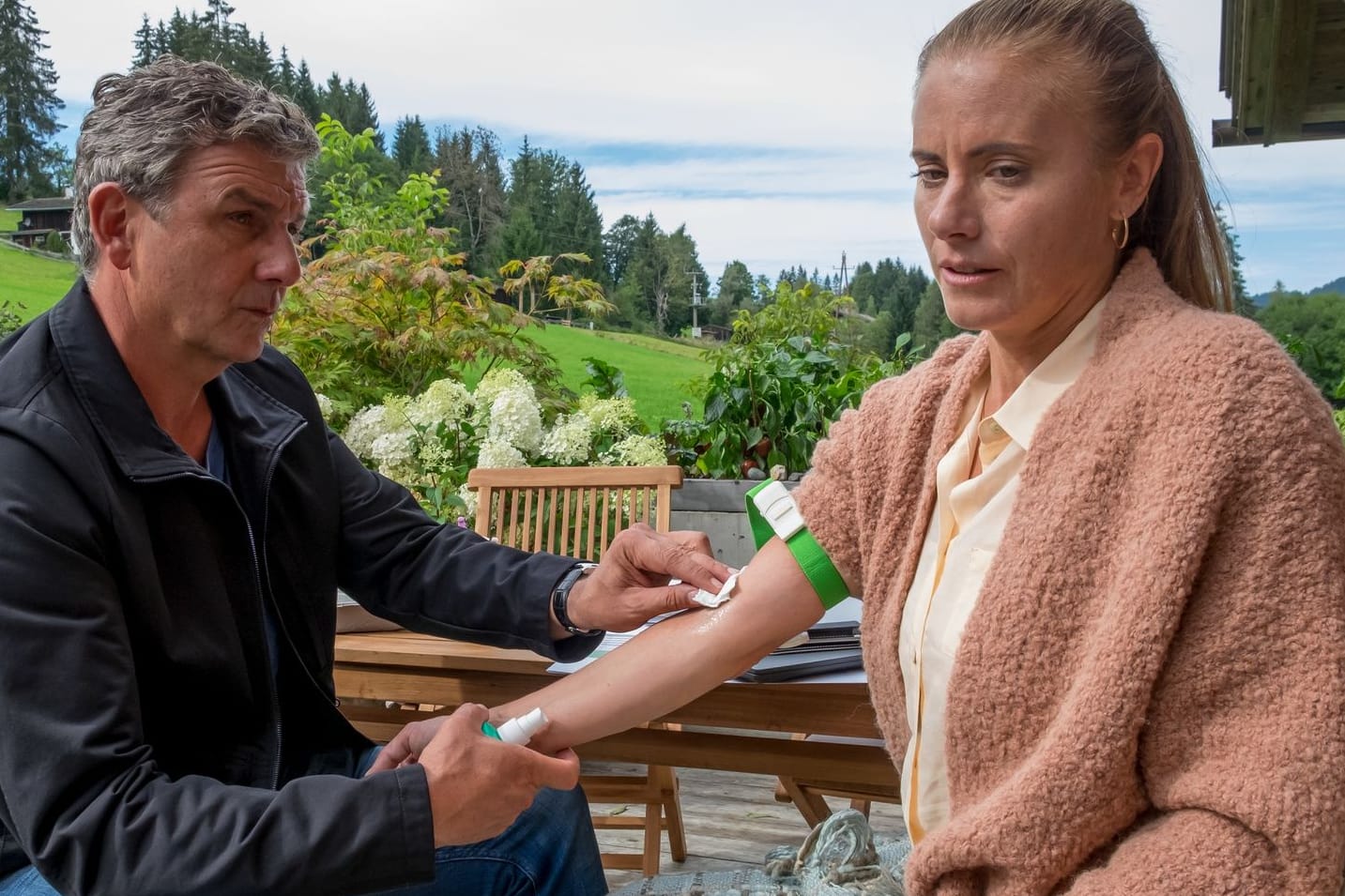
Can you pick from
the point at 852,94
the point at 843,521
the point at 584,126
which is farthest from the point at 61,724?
the point at 584,126

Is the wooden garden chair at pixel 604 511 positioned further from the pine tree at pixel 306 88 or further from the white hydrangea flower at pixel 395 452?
the pine tree at pixel 306 88

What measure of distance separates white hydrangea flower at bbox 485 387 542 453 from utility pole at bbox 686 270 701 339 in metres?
2.53

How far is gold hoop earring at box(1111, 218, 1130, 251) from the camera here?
3.58 ft

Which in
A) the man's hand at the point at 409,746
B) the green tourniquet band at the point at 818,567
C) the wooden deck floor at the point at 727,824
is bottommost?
the wooden deck floor at the point at 727,824

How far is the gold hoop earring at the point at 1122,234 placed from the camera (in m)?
1.09

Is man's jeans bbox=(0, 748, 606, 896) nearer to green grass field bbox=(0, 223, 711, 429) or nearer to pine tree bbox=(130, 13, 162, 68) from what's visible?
green grass field bbox=(0, 223, 711, 429)

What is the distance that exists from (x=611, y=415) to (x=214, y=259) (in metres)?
2.11

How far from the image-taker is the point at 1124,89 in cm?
105

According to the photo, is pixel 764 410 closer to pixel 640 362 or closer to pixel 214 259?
pixel 640 362

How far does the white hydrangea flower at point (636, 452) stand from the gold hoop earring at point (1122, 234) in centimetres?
227

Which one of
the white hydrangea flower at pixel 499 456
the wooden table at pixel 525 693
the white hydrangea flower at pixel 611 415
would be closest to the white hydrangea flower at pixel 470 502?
the white hydrangea flower at pixel 499 456

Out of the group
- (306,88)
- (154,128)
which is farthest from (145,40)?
(154,128)

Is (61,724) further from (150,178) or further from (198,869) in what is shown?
(150,178)

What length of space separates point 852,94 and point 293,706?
5928mm
